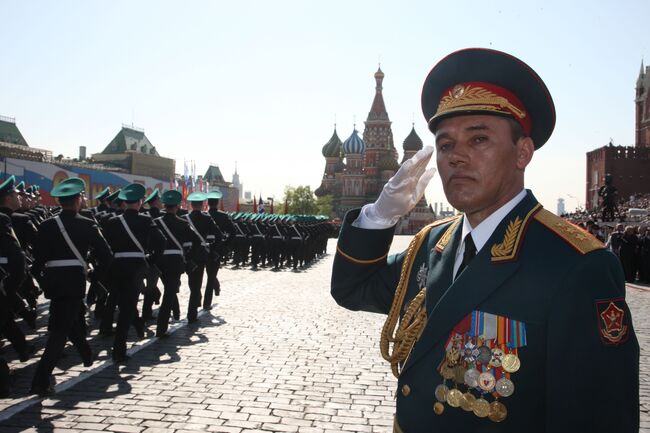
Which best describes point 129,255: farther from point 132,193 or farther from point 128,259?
point 132,193

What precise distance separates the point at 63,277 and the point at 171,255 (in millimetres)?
2928

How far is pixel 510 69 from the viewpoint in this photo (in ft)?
7.22

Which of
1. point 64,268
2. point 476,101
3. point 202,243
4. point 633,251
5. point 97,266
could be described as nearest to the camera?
point 476,101

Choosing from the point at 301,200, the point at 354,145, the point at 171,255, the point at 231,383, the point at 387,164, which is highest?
the point at 354,145

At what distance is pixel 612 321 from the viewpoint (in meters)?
1.74

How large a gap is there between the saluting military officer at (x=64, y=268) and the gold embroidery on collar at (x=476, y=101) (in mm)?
5203

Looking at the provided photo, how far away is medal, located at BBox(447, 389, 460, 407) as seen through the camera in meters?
1.98

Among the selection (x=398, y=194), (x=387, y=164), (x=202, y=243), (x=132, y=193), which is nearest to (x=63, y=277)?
(x=132, y=193)

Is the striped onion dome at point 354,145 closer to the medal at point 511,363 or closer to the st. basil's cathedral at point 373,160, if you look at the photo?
the st. basil's cathedral at point 373,160

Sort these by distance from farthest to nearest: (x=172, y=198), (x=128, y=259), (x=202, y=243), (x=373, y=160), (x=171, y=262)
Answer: (x=373, y=160)
(x=202, y=243)
(x=172, y=198)
(x=171, y=262)
(x=128, y=259)

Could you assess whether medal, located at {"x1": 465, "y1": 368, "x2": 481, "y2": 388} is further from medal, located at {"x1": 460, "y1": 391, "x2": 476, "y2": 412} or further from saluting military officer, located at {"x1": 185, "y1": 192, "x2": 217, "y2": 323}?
saluting military officer, located at {"x1": 185, "y1": 192, "x2": 217, "y2": 323}

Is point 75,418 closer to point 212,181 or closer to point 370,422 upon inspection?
point 370,422

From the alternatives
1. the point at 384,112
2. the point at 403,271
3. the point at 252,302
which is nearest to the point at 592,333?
the point at 403,271

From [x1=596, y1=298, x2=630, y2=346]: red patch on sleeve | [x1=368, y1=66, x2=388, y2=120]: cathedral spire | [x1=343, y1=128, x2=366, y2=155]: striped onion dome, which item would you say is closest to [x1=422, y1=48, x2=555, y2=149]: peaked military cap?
[x1=596, y1=298, x2=630, y2=346]: red patch on sleeve
